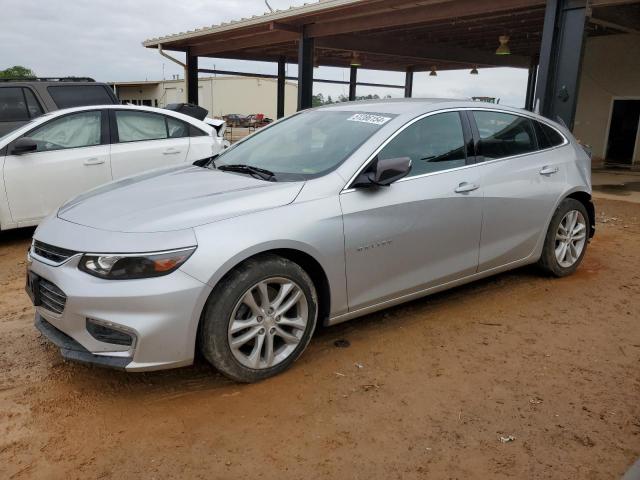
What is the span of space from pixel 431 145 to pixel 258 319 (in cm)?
179

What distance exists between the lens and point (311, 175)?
341cm

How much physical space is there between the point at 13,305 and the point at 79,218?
5.65ft

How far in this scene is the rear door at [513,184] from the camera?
415 centimetres

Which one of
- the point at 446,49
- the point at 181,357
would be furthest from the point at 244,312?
the point at 446,49

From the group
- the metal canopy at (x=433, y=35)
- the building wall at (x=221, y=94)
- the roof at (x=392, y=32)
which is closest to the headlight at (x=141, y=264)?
the metal canopy at (x=433, y=35)

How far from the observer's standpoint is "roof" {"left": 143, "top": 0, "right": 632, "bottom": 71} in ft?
32.8

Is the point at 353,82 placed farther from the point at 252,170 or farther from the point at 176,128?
the point at 252,170

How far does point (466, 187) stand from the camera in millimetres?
3922

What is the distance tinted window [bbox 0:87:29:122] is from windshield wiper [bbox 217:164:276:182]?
5035mm

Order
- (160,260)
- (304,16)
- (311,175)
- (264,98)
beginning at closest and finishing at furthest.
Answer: (160,260) < (311,175) < (304,16) < (264,98)

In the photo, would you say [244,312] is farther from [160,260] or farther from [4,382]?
[4,382]

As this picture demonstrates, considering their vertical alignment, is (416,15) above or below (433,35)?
below

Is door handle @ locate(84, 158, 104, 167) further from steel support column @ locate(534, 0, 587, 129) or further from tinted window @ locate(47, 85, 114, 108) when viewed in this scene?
steel support column @ locate(534, 0, 587, 129)

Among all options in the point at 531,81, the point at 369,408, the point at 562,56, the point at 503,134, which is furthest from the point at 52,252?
the point at 531,81
